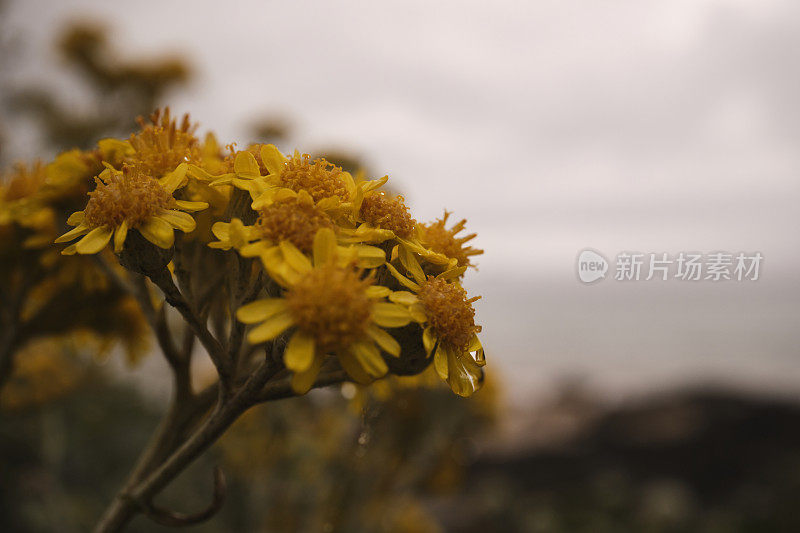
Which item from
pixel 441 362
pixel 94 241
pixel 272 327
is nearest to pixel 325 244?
pixel 272 327

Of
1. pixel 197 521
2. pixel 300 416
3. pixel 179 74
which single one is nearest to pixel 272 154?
pixel 197 521

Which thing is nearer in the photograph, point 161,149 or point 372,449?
point 161,149

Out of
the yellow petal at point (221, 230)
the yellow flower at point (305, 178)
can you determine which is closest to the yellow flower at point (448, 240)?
the yellow flower at point (305, 178)

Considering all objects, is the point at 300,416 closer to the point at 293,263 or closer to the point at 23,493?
the point at 23,493

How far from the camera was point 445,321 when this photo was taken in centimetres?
85

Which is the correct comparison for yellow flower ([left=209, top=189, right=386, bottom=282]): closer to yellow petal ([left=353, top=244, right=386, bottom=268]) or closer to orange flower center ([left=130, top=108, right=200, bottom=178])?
yellow petal ([left=353, top=244, right=386, bottom=268])

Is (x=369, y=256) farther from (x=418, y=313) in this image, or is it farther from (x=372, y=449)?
(x=372, y=449)

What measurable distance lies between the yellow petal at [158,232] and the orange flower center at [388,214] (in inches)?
11.6

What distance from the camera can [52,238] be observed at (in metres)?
1.22

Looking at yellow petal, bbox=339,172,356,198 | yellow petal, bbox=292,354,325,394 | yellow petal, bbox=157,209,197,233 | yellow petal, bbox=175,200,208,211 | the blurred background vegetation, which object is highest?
yellow petal, bbox=339,172,356,198

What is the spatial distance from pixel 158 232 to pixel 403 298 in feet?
1.24

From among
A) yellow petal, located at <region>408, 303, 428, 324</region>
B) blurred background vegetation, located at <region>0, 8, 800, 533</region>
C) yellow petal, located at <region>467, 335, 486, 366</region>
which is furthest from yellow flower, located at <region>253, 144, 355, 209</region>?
blurred background vegetation, located at <region>0, 8, 800, 533</region>

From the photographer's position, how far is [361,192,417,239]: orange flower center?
0.90 metres

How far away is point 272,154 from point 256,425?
6.98 ft
